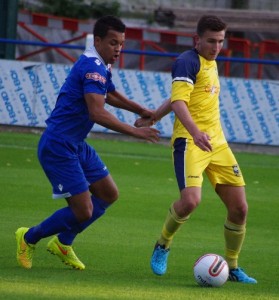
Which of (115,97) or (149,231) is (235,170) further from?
(149,231)

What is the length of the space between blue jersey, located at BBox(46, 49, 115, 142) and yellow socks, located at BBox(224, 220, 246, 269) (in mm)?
1473

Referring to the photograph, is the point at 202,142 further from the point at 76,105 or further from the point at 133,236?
the point at 133,236

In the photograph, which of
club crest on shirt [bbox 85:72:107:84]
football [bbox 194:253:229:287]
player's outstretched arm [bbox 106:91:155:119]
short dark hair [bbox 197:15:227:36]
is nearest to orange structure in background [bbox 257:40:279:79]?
player's outstretched arm [bbox 106:91:155:119]

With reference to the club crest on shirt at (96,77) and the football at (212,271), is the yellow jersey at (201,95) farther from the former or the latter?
the football at (212,271)

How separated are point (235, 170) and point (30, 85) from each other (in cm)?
1267

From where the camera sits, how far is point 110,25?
9.51 metres

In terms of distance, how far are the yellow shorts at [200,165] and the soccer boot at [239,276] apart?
73 centimetres

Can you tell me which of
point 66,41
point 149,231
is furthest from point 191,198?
point 66,41

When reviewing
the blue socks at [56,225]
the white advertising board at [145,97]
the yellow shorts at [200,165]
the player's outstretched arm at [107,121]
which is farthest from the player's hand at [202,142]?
the white advertising board at [145,97]

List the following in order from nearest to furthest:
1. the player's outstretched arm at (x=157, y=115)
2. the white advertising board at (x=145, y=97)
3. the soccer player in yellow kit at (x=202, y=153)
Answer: the soccer player in yellow kit at (x=202, y=153) < the player's outstretched arm at (x=157, y=115) < the white advertising board at (x=145, y=97)

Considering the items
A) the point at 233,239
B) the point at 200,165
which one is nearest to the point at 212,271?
the point at 233,239

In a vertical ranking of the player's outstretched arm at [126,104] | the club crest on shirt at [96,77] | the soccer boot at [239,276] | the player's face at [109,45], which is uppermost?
the player's face at [109,45]

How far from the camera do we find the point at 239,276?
9.65m

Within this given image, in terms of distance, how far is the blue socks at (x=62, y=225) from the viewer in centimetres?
970
